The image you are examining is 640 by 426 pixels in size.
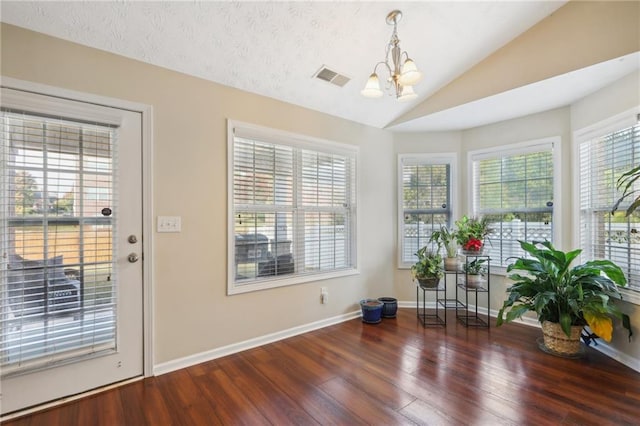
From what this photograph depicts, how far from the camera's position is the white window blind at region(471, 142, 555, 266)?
3.24 meters

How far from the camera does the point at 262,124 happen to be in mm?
2816

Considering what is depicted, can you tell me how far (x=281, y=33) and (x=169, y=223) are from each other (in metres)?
1.69

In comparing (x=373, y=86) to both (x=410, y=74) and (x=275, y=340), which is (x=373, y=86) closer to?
(x=410, y=74)

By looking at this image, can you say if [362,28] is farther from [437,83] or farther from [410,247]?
[410,247]

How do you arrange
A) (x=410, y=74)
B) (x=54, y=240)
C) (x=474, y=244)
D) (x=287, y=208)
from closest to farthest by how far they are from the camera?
(x=410, y=74) → (x=54, y=240) → (x=287, y=208) → (x=474, y=244)

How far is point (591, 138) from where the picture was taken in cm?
278

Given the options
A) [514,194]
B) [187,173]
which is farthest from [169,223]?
[514,194]

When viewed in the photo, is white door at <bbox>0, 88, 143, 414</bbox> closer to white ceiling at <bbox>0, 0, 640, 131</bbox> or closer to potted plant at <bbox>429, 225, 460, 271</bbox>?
white ceiling at <bbox>0, 0, 640, 131</bbox>

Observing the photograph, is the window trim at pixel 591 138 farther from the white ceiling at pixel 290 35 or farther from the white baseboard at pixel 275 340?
the white baseboard at pixel 275 340

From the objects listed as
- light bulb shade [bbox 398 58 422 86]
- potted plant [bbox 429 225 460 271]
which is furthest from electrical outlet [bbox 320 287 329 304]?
light bulb shade [bbox 398 58 422 86]

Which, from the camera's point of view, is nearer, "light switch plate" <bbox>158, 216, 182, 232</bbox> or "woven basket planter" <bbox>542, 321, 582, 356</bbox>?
"light switch plate" <bbox>158, 216, 182, 232</bbox>

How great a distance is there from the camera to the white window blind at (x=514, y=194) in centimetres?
324

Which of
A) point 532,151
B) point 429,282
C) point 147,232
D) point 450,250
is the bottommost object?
point 429,282

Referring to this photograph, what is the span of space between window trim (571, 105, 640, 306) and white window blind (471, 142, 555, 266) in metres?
0.22
